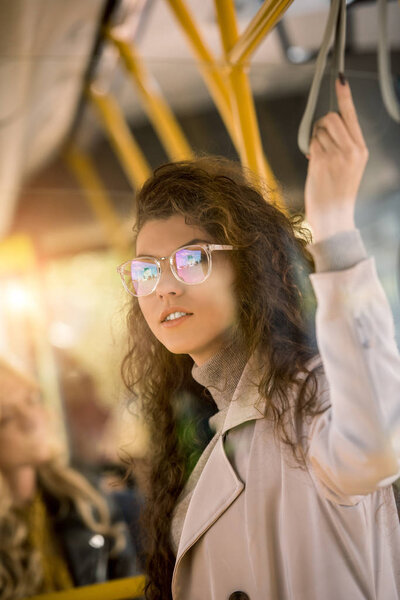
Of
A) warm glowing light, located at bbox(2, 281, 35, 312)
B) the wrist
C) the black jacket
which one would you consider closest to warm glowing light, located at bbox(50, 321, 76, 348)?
warm glowing light, located at bbox(2, 281, 35, 312)

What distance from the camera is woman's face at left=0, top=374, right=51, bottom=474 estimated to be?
2.39 m

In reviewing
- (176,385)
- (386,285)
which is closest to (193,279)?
(176,385)

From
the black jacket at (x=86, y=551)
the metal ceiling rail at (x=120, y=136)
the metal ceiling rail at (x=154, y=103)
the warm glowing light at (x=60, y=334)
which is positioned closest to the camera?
the metal ceiling rail at (x=154, y=103)

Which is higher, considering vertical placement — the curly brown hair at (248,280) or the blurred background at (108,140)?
the blurred background at (108,140)

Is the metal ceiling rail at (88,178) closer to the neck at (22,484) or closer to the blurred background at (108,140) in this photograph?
the blurred background at (108,140)

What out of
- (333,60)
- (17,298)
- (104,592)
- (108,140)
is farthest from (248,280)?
(17,298)

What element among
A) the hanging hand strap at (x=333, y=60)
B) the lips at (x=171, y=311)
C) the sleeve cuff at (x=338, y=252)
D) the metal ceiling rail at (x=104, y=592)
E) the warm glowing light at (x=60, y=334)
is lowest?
the metal ceiling rail at (x=104, y=592)

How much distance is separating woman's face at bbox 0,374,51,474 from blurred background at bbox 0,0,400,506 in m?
0.33

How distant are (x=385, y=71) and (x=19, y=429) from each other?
→ 76.6 inches

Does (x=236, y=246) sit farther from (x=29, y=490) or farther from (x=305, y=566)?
(x=29, y=490)

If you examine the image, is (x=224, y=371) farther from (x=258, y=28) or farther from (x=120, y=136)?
(x=120, y=136)

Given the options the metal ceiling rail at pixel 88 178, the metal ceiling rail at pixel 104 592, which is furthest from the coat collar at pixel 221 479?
the metal ceiling rail at pixel 88 178

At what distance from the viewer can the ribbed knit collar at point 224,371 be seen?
107cm

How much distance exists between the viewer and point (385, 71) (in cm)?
142
